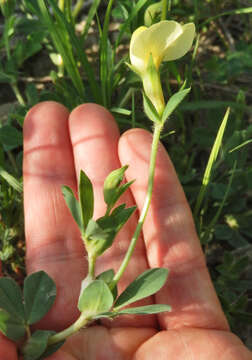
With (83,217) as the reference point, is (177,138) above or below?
below

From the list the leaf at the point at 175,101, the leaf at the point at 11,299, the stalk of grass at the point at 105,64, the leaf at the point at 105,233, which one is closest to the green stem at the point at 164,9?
the stalk of grass at the point at 105,64

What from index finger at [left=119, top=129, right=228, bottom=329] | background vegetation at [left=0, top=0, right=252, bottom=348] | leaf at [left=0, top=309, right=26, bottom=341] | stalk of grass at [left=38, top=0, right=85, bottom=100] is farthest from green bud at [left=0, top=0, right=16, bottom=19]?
leaf at [left=0, top=309, right=26, bottom=341]

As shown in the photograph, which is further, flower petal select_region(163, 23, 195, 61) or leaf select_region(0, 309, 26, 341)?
flower petal select_region(163, 23, 195, 61)

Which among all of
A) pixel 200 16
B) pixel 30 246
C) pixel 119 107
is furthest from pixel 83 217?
pixel 200 16

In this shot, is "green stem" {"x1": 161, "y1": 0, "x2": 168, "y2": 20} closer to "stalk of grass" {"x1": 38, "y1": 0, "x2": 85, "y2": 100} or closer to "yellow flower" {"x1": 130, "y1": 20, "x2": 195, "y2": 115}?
"yellow flower" {"x1": 130, "y1": 20, "x2": 195, "y2": 115}

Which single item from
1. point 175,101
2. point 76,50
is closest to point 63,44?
point 76,50

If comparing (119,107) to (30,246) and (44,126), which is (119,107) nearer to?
(44,126)
